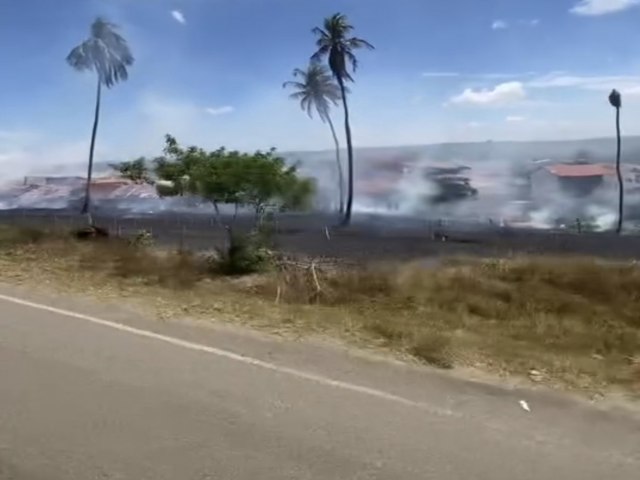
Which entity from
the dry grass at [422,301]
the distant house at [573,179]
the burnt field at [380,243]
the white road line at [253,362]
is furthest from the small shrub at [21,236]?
the distant house at [573,179]

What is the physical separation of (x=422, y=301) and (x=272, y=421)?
274 inches

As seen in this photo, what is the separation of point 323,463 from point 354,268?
39.0ft

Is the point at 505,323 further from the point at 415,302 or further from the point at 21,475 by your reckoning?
the point at 21,475

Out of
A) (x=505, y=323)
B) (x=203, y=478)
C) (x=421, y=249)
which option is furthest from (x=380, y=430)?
(x=421, y=249)

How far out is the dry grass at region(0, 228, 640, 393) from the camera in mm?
6980

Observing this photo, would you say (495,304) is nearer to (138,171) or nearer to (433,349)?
(433,349)

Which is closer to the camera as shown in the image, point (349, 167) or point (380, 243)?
point (380, 243)

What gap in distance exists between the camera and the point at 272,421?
4871 millimetres

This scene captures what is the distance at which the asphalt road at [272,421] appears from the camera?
13.7 ft

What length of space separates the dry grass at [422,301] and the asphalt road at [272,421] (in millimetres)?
934

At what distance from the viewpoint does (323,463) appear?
421 cm

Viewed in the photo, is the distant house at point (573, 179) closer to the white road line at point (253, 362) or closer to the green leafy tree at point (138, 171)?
the green leafy tree at point (138, 171)

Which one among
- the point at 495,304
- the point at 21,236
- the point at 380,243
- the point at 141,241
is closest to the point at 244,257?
the point at 141,241

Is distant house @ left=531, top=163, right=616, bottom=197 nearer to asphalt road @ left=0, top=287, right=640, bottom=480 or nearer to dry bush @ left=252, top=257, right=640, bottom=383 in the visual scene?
dry bush @ left=252, top=257, right=640, bottom=383
